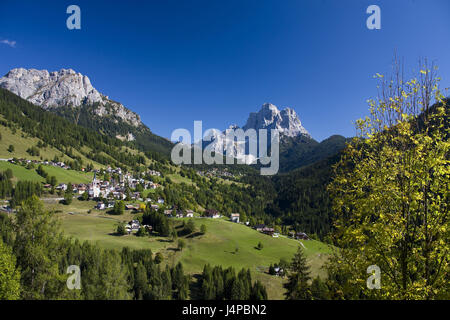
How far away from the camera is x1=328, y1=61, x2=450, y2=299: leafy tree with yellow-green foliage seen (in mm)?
8227

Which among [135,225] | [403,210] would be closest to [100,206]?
[135,225]

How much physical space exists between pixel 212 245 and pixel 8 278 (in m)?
68.9

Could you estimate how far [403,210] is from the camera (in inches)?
339

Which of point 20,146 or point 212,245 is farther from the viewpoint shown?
point 20,146

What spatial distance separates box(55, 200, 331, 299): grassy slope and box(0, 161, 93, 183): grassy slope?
40752 mm

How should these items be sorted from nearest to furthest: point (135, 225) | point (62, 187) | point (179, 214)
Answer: point (135, 225) < point (179, 214) < point (62, 187)

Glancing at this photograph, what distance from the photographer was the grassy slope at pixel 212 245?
65.9 m

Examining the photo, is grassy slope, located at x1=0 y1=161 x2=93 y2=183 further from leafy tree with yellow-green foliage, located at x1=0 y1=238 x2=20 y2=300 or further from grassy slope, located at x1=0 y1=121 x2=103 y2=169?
leafy tree with yellow-green foliage, located at x1=0 y1=238 x2=20 y2=300

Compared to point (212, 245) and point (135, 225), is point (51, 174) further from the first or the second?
point (212, 245)

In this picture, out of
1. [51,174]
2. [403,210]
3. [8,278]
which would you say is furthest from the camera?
[51,174]

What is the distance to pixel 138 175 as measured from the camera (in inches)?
7682

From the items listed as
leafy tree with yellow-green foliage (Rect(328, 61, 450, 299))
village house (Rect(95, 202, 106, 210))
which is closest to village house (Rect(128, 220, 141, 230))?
village house (Rect(95, 202, 106, 210))
